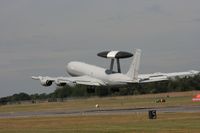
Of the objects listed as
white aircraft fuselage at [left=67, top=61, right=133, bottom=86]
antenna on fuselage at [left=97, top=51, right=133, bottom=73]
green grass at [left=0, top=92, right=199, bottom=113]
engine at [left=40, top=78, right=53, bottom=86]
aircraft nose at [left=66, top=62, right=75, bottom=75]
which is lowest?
green grass at [left=0, top=92, right=199, bottom=113]

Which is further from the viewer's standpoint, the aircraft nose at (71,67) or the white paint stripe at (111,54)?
the aircraft nose at (71,67)

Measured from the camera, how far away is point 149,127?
51281 mm

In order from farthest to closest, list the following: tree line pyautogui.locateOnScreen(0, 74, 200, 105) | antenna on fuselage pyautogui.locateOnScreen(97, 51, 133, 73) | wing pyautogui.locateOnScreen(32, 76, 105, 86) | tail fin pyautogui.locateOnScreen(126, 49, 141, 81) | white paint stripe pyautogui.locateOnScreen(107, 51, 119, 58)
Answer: tree line pyautogui.locateOnScreen(0, 74, 200, 105) → white paint stripe pyautogui.locateOnScreen(107, 51, 119, 58) → antenna on fuselage pyautogui.locateOnScreen(97, 51, 133, 73) → wing pyautogui.locateOnScreen(32, 76, 105, 86) → tail fin pyautogui.locateOnScreen(126, 49, 141, 81)

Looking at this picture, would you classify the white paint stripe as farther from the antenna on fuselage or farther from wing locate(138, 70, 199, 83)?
wing locate(138, 70, 199, 83)

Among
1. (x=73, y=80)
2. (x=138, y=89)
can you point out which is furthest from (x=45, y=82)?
(x=138, y=89)

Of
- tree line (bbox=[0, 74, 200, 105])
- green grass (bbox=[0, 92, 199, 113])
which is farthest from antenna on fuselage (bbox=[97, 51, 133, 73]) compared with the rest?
green grass (bbox=[0, 92, 199, 113])

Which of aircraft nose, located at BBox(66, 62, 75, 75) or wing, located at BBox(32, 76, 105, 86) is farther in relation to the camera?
aircraft nose, located at BBox(66, 62, 75, 75)

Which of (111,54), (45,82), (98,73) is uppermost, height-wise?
(111,54)

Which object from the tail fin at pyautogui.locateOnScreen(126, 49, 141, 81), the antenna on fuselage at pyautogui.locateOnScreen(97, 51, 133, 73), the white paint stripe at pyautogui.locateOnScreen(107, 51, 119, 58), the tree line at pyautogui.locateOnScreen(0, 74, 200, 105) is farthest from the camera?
the tree line at pyautogui.locateOnScreen(0, 74, 200, 105)

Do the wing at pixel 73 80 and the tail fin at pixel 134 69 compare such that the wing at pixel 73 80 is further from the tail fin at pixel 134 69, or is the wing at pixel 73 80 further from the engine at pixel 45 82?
the tail fin at pixel 134 69

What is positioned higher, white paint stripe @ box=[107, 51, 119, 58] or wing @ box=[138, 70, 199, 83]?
white paint stripe @ box=[107, 51, 119, 58]

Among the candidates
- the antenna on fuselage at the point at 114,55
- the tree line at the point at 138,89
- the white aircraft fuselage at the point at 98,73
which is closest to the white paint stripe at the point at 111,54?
the antenna on fuselage at the point at 114,55

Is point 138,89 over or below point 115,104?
over

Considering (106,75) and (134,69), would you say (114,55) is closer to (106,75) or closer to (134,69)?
(106,75)
